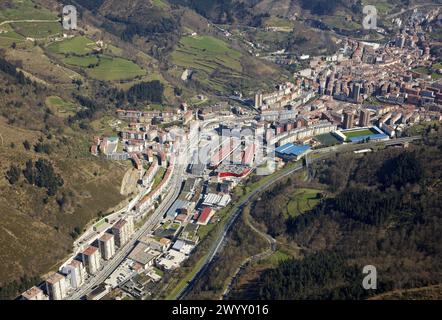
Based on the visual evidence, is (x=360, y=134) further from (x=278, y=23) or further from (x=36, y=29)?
(x=278, y=23)

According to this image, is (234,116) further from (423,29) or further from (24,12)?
(423,29)

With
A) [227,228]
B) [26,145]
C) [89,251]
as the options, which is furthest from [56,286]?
[26,145]

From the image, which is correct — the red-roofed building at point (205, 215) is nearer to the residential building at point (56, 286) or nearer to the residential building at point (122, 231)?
the residential building at point (122, 231)

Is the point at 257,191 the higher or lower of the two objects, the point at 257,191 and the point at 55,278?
the higher

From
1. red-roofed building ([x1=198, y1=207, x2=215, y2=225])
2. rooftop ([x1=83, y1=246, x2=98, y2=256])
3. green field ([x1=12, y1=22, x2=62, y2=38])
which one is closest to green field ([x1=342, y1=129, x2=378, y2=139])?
red-roofed building ([x1=198, y1=207, x2=215, y2=225])

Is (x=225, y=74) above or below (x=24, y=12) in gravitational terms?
below

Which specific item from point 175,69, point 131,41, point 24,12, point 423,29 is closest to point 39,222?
point 175,69
